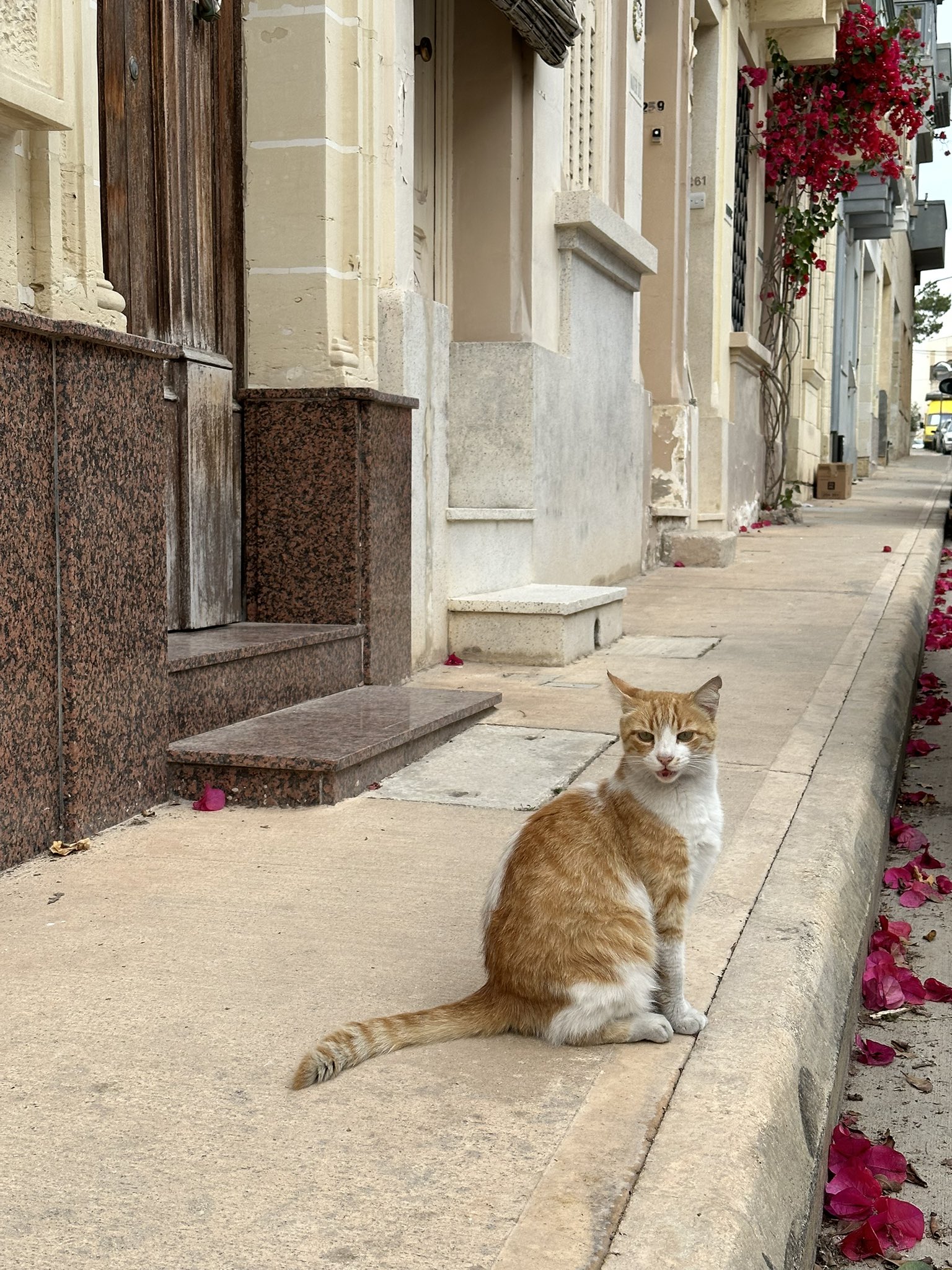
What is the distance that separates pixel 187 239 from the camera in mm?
4961

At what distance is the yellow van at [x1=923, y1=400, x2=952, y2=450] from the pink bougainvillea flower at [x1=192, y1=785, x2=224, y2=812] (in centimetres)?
5169

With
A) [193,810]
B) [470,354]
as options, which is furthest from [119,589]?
[470,354]

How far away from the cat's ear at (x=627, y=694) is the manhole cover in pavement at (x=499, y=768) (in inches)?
54.3

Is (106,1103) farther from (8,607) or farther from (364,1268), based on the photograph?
(8,607)

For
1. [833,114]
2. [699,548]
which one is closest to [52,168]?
[699,548]

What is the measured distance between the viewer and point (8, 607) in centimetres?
323

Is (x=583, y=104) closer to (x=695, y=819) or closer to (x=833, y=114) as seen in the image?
(x=695, y=819)

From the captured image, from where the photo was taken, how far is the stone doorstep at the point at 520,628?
20.9 ft

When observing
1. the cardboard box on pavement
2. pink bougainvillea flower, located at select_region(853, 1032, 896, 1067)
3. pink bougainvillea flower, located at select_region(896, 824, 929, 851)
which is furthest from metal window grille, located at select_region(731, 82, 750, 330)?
pink bougainvillea flower, located at select_region(853, 1032, 896, 1067)

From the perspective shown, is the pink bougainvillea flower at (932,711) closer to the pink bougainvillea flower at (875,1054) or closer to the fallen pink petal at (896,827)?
the fallen pink petal at (896,827)

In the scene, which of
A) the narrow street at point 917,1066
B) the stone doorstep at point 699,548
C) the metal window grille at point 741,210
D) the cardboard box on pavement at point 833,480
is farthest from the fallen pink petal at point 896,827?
the cardboard box on pavement at point 833,480

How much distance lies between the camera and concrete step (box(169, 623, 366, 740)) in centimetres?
418

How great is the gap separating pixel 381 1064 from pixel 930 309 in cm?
7086

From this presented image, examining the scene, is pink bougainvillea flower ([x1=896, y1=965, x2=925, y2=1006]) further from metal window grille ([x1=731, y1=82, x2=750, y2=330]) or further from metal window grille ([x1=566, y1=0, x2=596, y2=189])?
metal window grille ([x1=731, y1=82, x2=750, y2=330])
